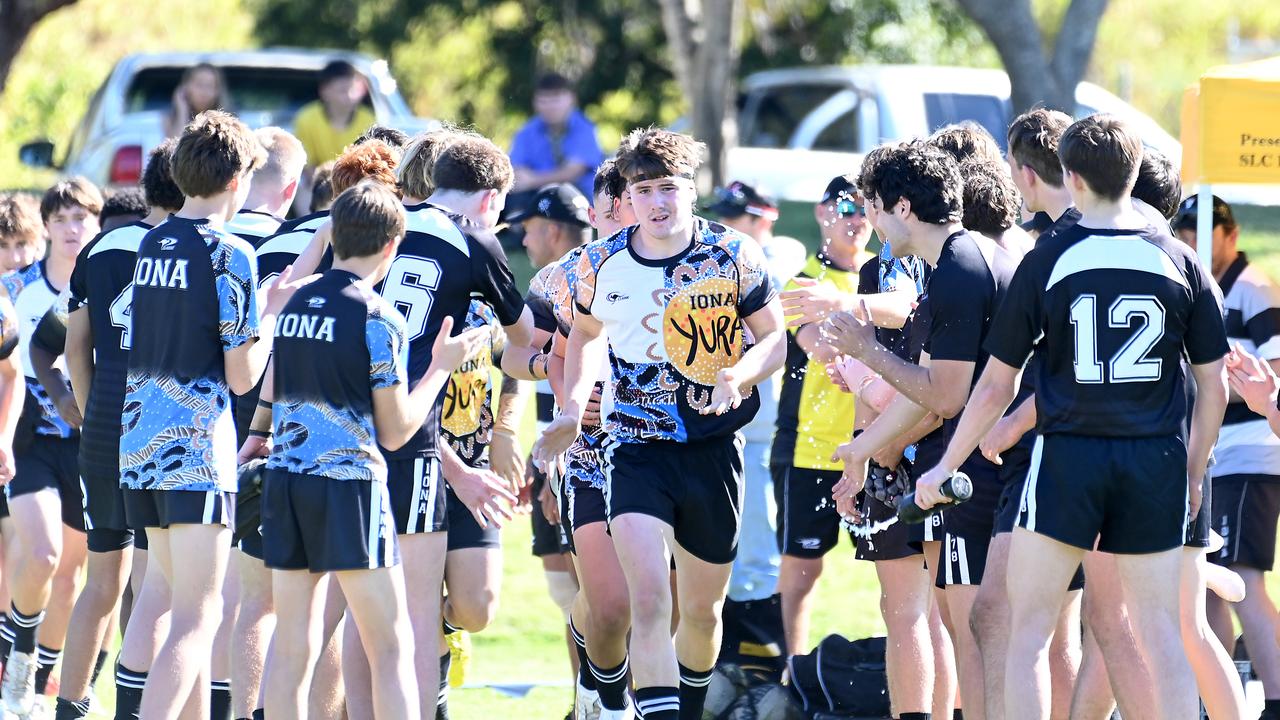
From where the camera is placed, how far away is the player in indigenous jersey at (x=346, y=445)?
4.71 metres

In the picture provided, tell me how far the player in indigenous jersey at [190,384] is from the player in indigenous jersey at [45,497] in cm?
149

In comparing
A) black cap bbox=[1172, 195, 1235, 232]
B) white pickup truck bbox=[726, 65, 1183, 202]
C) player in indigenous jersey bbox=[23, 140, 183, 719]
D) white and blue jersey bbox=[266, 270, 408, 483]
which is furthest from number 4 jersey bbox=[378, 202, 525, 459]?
white pickup truck bbox=[726, 65, 1183, 202]

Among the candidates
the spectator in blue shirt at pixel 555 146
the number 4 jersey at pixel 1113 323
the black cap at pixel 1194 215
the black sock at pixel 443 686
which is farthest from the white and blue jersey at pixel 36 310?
the spectator in blue shirt at pixel 555 146

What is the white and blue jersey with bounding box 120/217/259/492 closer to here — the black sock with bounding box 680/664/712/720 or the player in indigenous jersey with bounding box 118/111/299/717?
the player in indigenous jersey with bounding box 118/111/299/717

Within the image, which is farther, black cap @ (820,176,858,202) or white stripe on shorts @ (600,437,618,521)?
black cap @ (820,176,858,202)

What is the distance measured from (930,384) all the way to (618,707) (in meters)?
1.68

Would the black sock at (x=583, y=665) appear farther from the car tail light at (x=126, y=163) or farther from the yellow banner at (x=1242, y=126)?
the car tail light at (x=126, y=163)

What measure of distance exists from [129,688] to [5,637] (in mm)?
1734

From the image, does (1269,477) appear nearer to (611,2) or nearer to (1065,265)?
(1065,265)

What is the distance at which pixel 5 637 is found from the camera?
692cm

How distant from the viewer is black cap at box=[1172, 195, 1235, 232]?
22.0 ft

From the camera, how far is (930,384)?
17.0 feet

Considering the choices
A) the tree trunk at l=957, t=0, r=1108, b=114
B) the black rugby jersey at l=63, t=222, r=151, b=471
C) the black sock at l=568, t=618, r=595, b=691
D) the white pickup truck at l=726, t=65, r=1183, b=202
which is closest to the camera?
the black rugby jersey at l=63, t=222, r=151, b=471

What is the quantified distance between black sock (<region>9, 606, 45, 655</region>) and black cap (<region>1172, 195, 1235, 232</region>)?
4.89 meters
